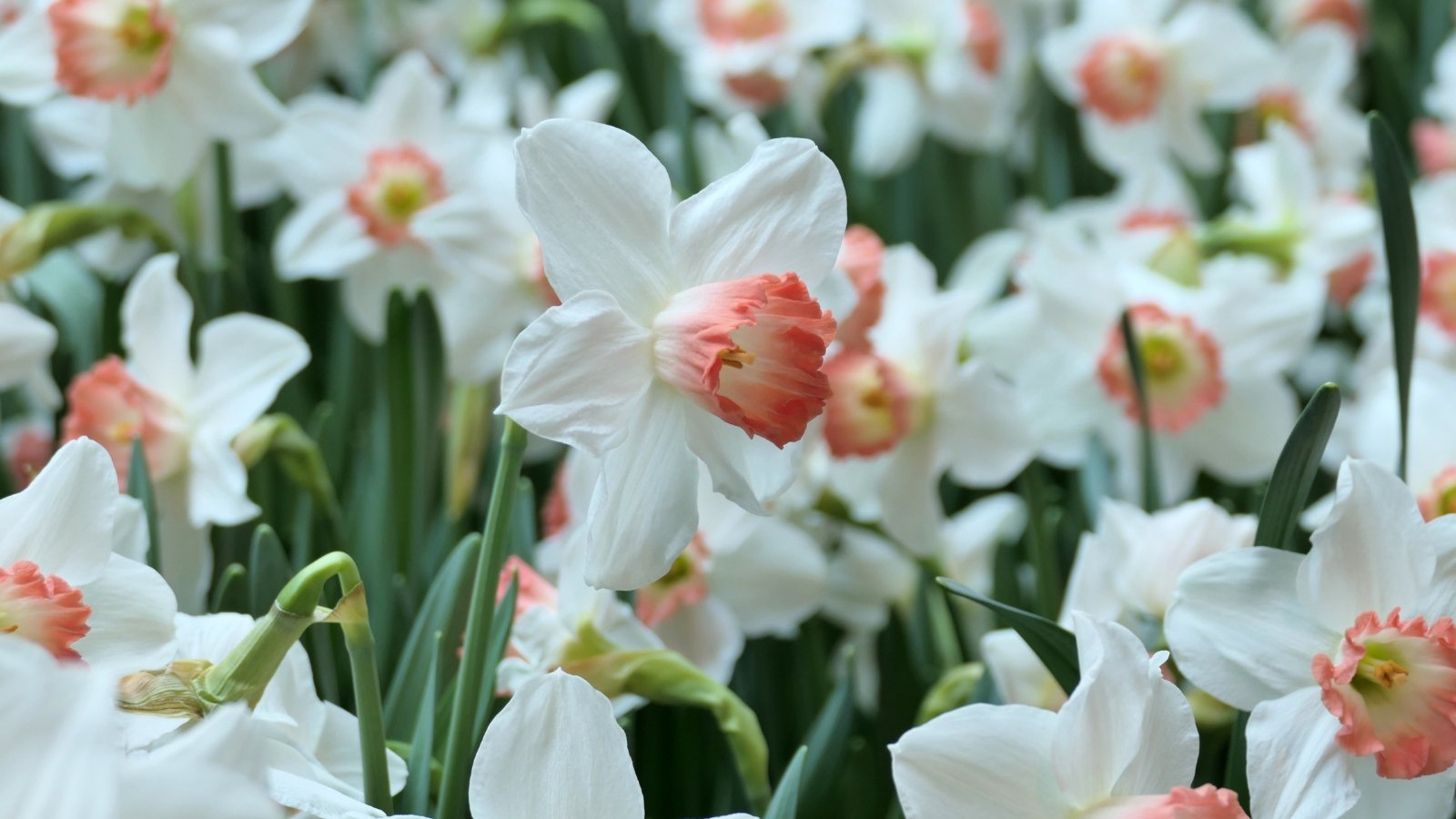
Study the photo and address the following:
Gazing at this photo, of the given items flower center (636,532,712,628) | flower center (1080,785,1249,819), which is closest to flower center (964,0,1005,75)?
flower center (636,532,712,628)

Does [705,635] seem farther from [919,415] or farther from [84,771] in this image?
[84,771]

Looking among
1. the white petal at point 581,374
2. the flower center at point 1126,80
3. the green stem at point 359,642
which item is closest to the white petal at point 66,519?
the green stem at point 359,642

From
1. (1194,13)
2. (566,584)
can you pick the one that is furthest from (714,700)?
(1194,13)

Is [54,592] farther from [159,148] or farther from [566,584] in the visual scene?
[159,148]

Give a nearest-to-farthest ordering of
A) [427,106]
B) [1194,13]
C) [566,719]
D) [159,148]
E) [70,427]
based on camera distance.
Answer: [566,719]
[70,427]
[159,148]
[427,106]
[1194,13]

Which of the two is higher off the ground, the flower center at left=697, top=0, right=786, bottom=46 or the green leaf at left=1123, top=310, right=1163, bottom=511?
the flower center at left=697, top=0, right=786, bottom=46

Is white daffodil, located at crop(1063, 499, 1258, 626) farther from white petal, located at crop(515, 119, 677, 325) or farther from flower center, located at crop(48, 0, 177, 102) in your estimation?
flower center, located at crop(48, 0, 177, 102)

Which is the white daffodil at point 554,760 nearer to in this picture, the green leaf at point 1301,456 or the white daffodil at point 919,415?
the green leaf at point 1301,456
